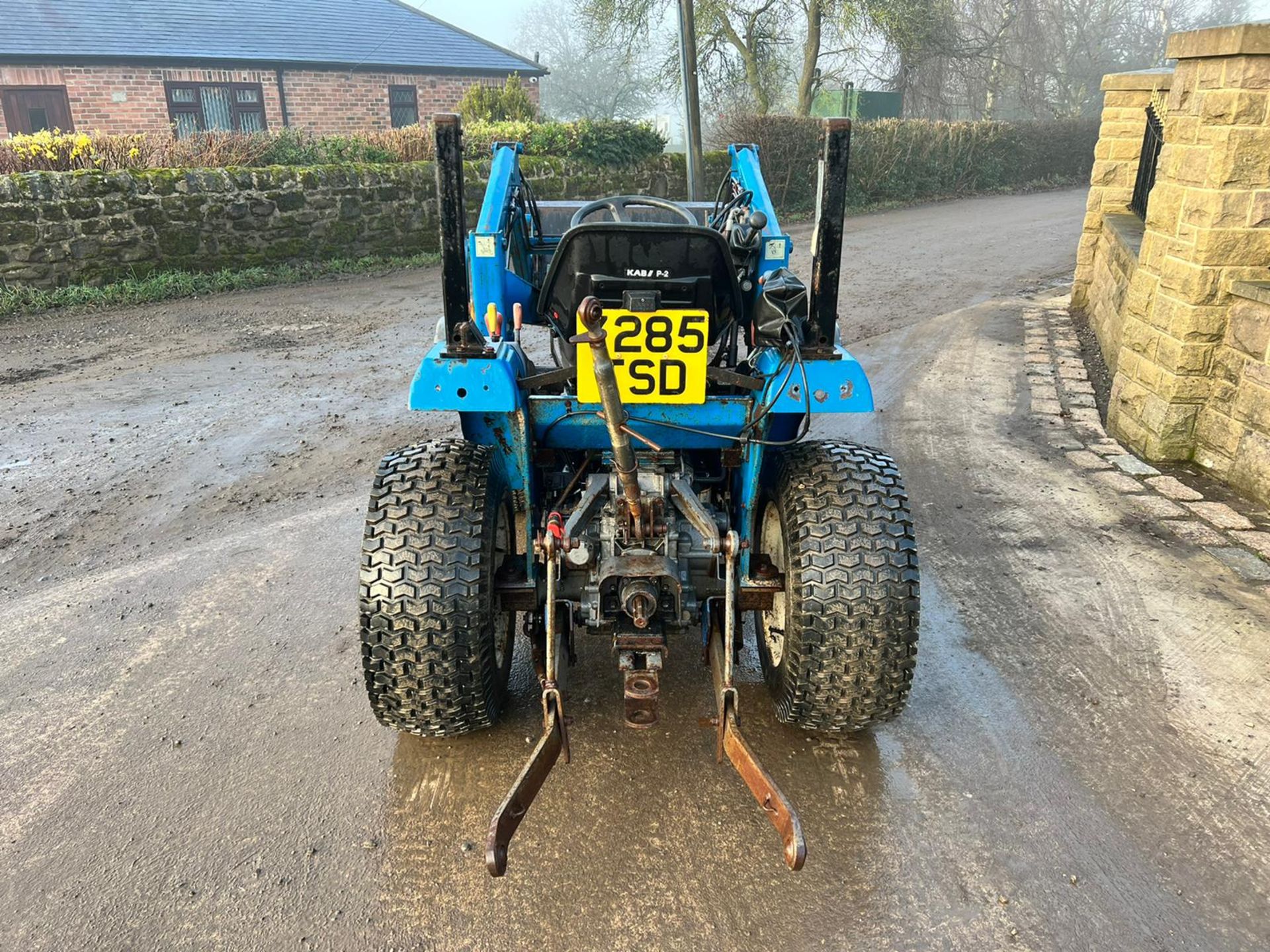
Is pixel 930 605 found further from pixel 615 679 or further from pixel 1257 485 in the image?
pixel 1257 485

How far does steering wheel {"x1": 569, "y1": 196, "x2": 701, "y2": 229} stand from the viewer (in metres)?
4.21

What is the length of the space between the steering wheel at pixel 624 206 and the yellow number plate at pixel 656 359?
5.01ft

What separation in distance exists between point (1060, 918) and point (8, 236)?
11.4m

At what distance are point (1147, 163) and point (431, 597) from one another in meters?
8.53

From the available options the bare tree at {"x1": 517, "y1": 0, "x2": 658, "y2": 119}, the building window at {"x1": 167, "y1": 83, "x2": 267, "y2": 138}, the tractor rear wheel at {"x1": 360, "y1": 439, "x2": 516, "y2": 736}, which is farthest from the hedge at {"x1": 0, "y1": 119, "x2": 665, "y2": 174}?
the bare tree at {"x1": 517, "y1": 0, "x2": 658, "y2": 119}

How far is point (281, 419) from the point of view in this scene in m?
6.59

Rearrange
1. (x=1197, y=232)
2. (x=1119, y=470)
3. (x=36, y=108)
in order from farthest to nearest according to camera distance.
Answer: (x=36, y=108) → (x=1119, y=470) → (x=1197, y=232)

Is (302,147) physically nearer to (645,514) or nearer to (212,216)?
(212,216)

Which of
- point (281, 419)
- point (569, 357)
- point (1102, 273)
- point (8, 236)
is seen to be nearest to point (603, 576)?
point (569, 357)

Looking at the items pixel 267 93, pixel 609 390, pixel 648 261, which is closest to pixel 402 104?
pixel 267 93

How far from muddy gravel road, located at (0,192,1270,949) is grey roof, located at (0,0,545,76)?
1783 cm

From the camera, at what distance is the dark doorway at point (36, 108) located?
18984 mm

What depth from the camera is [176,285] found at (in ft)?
34.7

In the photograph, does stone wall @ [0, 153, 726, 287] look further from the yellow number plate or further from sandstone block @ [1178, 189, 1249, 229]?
the yellow number plate
